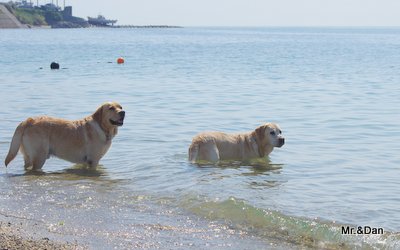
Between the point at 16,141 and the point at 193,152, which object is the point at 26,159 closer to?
the point at 16,141

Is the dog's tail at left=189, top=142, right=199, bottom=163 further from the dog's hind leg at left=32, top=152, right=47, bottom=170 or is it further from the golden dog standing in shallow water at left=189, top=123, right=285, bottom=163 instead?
the dog's hind leg at left=32, top=152, right=47, bottom=170

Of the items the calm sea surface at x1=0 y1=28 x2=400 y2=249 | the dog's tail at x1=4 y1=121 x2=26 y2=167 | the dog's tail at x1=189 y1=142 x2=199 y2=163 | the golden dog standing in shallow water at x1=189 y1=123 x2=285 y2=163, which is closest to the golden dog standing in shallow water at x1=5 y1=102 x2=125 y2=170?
the dog's tail at x1=4 y1=121 x2=26 y2=167

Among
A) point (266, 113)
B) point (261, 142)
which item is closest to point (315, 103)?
point (266, 113)

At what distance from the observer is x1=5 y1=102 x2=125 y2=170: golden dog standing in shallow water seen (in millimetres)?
11078

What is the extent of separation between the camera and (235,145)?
1234cm

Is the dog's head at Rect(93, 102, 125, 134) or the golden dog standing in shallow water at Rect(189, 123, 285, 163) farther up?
the dog's head at Rect(93, 102, 125, 134)

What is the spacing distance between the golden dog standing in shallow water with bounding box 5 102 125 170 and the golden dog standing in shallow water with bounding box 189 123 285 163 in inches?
56.4

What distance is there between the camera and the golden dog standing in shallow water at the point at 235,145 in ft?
38.9

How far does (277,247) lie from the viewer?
7434mm

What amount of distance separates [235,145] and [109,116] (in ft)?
7.68

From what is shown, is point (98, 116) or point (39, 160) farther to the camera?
point (98, 116)

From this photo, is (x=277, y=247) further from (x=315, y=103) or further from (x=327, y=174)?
(x=315, y=103)

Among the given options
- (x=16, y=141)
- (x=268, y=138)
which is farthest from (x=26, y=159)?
(x=268, y=138)

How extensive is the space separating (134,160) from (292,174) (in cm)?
296
